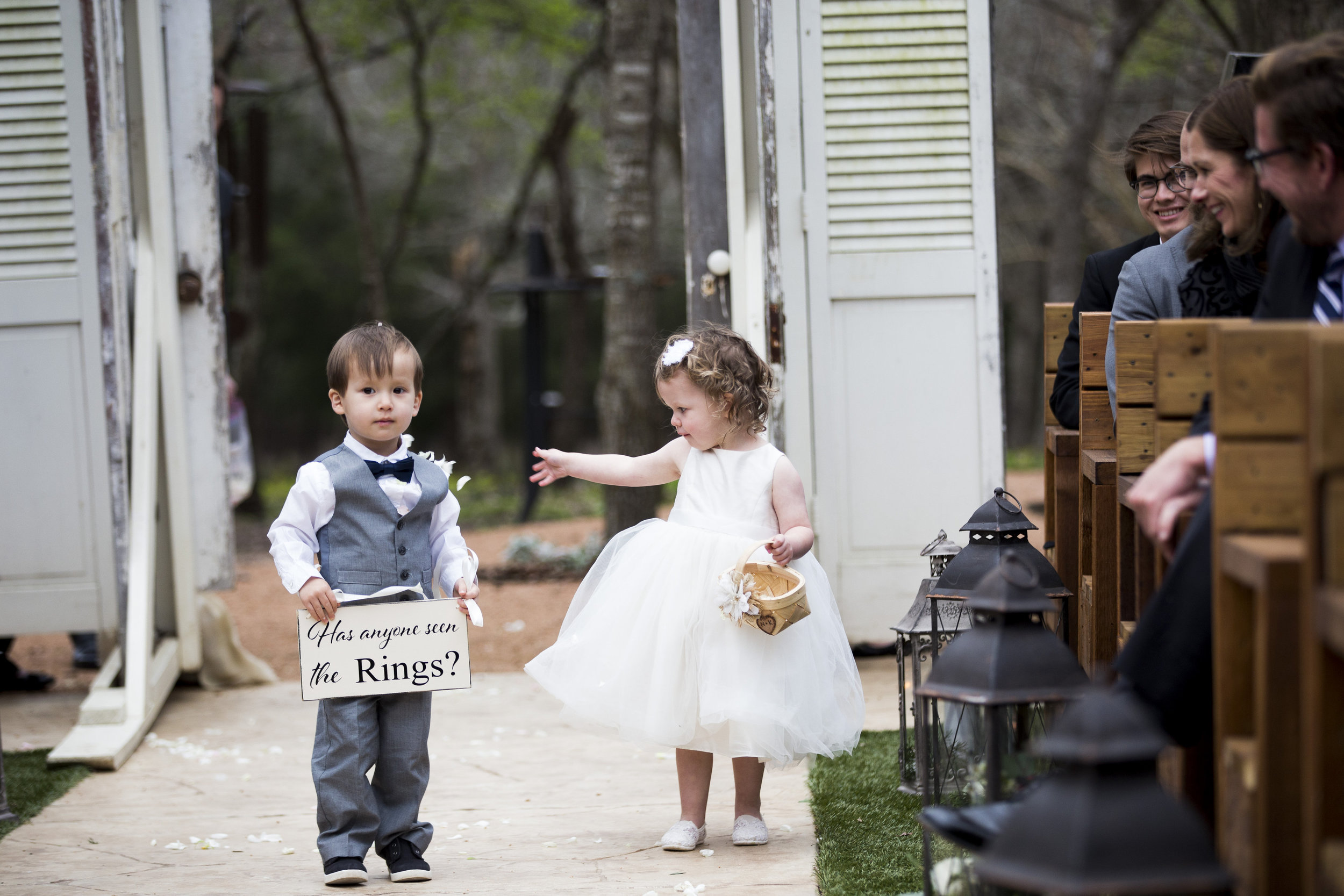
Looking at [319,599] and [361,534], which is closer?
[319,599]

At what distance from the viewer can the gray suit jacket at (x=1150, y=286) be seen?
302cm

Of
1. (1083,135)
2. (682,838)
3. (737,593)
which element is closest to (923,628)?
(737,593)

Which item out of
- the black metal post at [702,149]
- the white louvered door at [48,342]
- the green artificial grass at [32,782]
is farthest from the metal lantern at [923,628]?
the white louvered door at [48,342]

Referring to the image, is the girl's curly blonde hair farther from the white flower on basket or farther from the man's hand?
the man's hand

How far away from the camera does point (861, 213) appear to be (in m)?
4.91

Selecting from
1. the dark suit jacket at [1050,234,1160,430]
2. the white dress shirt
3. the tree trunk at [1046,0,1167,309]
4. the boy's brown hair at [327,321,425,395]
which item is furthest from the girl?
the tree trunk at [1046,0,1167,309]

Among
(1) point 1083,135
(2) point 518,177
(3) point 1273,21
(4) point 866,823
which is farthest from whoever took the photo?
(2) point 518,177

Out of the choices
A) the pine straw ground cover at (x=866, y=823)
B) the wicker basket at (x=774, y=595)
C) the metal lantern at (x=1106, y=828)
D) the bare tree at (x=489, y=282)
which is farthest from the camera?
the bare tree at (x=489, y=282)

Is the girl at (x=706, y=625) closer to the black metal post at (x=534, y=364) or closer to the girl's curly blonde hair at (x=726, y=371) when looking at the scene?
the girl's curly blonde hair at (x=726, y=371)

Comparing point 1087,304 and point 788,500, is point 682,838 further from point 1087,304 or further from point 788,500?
point 1087,304

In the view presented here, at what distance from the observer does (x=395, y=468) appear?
3.08 metres

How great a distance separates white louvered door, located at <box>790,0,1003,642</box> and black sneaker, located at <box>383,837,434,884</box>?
2279mm

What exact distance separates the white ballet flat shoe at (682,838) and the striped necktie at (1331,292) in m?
1.83

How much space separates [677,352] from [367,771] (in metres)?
1.24
